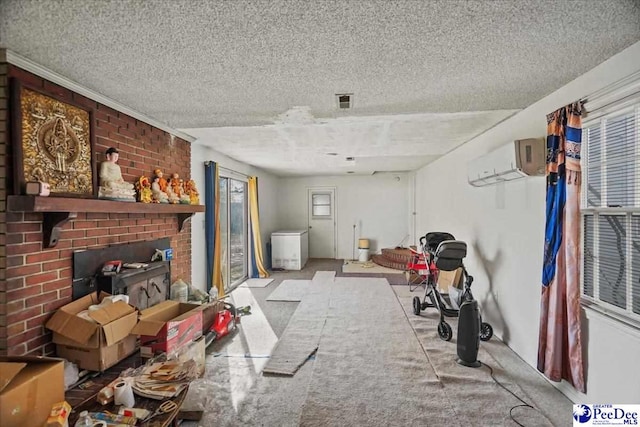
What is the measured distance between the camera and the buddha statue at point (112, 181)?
7.42 feet

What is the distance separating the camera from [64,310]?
75.9 inches

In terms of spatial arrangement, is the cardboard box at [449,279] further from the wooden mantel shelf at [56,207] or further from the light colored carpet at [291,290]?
the wooden mantel shelf at [56,207]

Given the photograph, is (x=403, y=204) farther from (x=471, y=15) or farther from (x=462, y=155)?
(x=471, y=15)

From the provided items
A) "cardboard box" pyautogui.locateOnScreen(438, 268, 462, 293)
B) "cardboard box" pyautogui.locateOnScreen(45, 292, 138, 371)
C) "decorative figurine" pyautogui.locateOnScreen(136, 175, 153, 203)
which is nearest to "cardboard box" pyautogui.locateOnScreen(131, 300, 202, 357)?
"cardboard box" pyautogui.locateOnScreen(45, 292, 138, 371)

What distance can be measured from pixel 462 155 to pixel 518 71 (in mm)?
2282

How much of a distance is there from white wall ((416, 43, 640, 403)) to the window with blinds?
0.17 m

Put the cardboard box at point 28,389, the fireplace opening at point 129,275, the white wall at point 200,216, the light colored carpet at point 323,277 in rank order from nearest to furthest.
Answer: the cardboard box at point 28,389
the fireplace opening at point 129,275
the white wall at point 200,216
the light colored carpet at point 323,277

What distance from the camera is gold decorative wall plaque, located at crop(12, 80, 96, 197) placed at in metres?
1.69

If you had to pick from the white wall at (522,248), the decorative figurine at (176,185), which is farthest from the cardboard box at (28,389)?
the white wall at (522,248)

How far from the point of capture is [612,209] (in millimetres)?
1756

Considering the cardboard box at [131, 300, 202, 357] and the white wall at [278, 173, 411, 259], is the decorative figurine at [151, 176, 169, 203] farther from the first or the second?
the white wall at [278, 173, 411, 259]

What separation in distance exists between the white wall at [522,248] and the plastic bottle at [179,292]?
330cm

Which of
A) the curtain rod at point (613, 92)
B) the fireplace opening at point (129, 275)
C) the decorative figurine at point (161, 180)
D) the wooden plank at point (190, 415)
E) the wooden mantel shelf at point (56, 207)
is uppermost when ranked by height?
the curtain rod at point (613, 92)

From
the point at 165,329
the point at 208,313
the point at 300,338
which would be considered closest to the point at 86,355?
the point at 165,329
